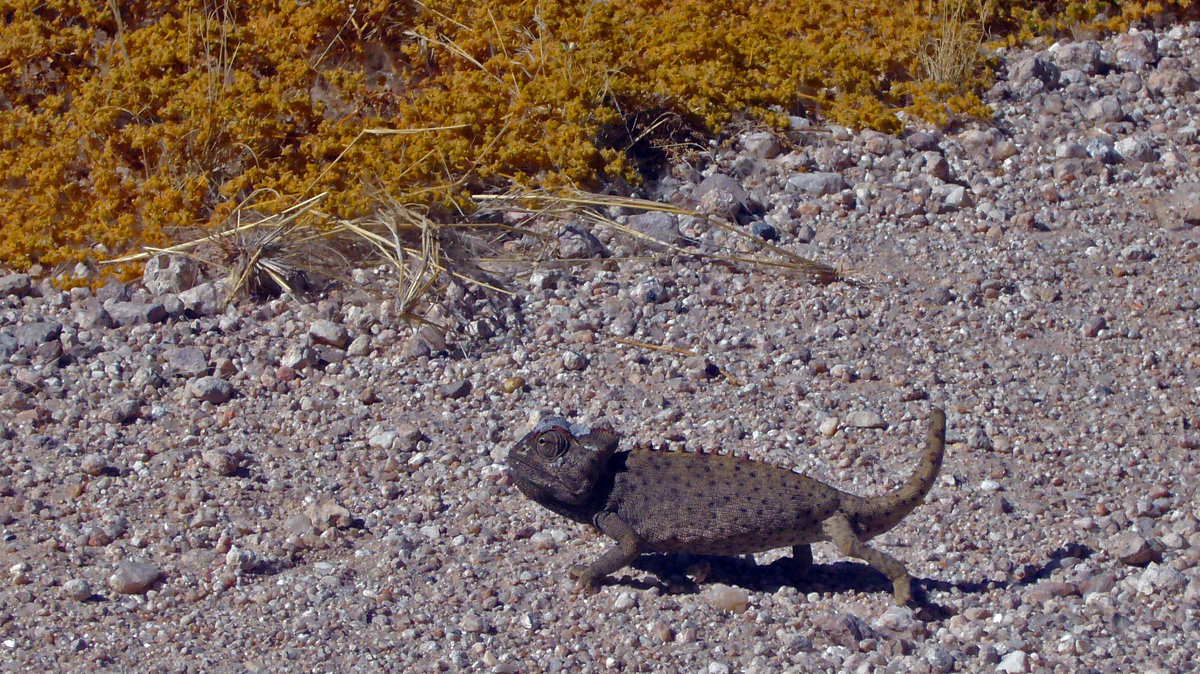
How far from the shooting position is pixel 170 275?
5695mm

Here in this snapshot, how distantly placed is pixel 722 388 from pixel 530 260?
48.7 inches

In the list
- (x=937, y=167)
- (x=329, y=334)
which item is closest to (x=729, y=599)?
(x=329, y=334)

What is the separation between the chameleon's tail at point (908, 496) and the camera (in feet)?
12.5

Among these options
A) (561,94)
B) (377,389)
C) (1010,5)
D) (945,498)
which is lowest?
(377,389)

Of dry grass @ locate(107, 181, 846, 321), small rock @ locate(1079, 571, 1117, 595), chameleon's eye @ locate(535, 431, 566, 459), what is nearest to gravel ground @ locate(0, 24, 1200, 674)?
small rock @ locate(1079, 571, 1117, 595)

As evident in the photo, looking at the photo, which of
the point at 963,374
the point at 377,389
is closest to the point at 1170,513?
the point at 963,374

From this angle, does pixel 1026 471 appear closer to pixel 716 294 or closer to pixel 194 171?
pixel 716 294

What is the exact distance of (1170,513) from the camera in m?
4.12

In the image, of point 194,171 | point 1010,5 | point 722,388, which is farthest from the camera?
point 1010,5

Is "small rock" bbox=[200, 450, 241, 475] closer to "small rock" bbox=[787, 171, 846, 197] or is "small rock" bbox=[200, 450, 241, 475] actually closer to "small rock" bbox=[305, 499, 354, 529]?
"small rock" bbox=[305, 499, 354, 529]

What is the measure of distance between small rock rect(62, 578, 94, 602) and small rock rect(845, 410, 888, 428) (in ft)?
8.91

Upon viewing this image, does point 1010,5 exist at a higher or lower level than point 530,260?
higher

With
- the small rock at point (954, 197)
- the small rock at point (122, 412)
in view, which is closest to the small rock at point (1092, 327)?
the small rock at point (954, 197)

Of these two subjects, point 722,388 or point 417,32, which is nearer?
point 722,388
